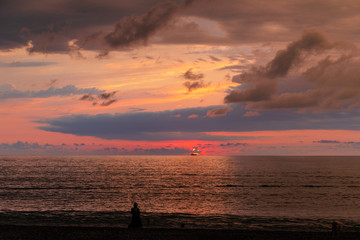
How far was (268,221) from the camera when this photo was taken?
3875cm

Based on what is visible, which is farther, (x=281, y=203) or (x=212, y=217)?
(x=281, y=203)

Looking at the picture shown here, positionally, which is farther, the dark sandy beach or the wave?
the wave

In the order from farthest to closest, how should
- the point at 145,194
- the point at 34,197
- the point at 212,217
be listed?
1. the point at 145,194
2. the point at 34,197
3. the point at 212,217

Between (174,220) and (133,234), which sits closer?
(133,234)

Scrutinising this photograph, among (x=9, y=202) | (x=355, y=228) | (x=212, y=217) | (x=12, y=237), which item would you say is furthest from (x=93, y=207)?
(x=355, y=228)

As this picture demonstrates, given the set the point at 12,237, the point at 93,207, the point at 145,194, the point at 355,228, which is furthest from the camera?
the point at 145,194

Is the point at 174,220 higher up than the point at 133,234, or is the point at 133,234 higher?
the point at 133,234

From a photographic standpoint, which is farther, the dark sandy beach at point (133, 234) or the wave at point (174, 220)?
the wave at point (174, 220)

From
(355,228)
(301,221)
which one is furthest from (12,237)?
(355,228)

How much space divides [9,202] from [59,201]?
25.2 feet

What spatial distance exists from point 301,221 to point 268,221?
13.0ft

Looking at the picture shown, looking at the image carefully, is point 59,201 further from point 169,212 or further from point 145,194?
point 169,212

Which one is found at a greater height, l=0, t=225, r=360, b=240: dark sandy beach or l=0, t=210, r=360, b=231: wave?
l=0, t=225, r=360, b=240: dark sandy beach

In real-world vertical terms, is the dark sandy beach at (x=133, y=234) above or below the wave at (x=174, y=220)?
above
